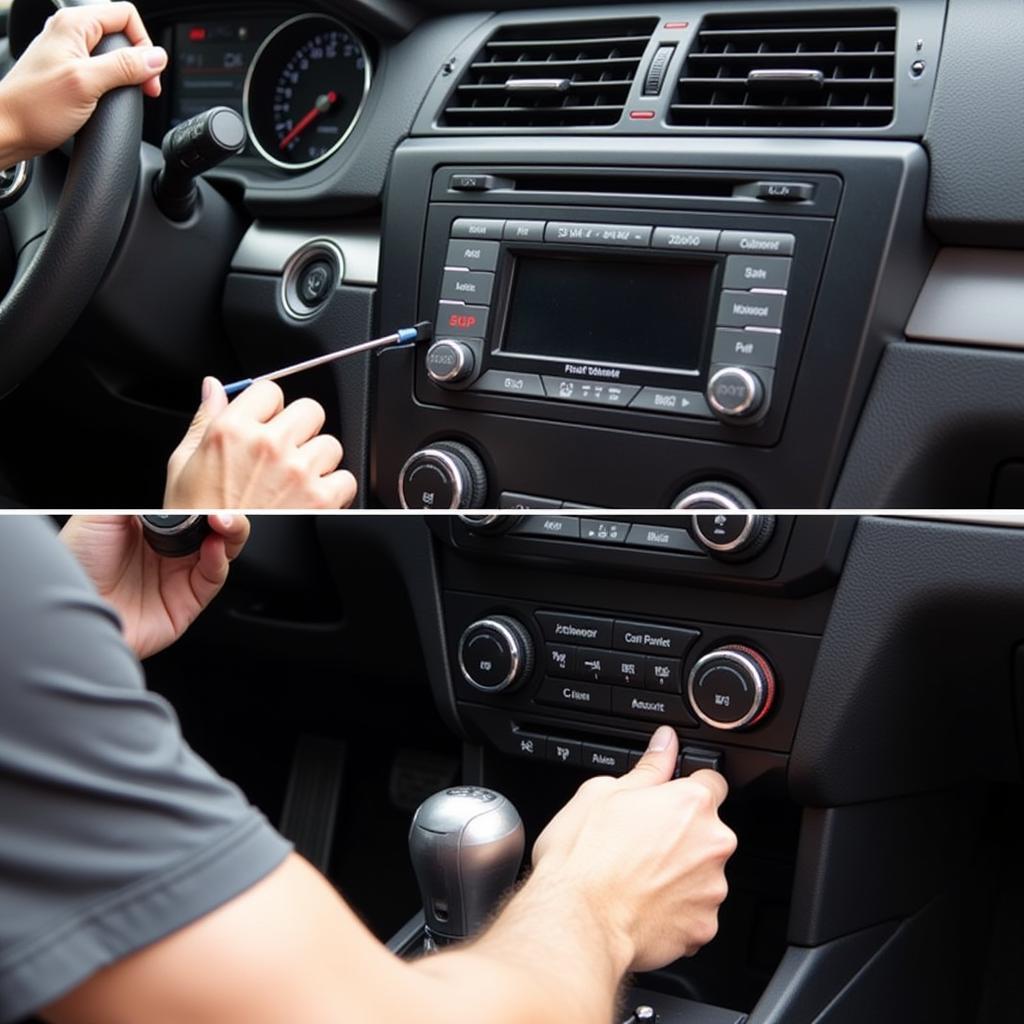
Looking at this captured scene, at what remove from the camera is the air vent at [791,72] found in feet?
3.82

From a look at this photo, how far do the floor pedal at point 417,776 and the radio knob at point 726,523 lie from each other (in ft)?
2.47

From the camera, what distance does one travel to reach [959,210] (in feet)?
3.68

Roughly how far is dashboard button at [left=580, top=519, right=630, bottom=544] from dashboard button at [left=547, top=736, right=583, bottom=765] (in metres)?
0.18

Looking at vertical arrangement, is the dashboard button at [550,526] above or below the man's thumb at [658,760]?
above

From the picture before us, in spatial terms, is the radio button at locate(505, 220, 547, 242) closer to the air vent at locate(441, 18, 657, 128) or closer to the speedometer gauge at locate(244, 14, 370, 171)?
the air vent at locate(441, 18, 657, 128)

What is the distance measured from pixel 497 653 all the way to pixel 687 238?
1.25 ft

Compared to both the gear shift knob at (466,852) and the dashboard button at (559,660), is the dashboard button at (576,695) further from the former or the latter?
the gear shift knob at (466,852)

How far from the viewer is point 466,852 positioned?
3.69ft

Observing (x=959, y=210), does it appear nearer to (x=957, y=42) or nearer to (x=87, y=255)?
(x=957, y=42)

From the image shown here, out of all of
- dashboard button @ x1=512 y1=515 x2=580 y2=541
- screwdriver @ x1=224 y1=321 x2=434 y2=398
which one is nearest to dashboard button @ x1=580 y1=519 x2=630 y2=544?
dashboard button @ x1=512 y1=515 x2=580 y2=541

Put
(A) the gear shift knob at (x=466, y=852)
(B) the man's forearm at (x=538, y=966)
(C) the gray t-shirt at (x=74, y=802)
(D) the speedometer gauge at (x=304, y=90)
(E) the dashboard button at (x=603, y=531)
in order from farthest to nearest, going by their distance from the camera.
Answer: (D) the speedometer gauge at (x=304, y=90) → (E) the dashboard button at (x=603, y=531) → (A) the gear shift knob at (x=466, y=852) → (B) the man's forearm at (x=538, y=966) → (C) the gray t-shirt at (x=74, y=802)

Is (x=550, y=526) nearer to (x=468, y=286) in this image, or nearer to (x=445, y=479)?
(x=445, y=479)

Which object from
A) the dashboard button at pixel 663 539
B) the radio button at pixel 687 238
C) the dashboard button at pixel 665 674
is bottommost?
the dashboard button at pixel 665 674

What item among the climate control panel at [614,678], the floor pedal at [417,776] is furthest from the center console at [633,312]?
the floor pedal at [417,776]
